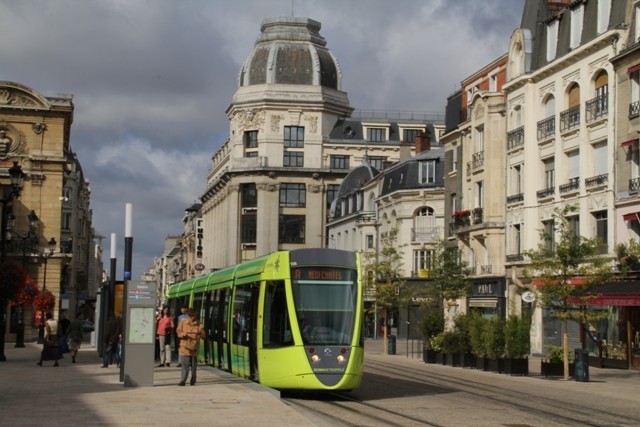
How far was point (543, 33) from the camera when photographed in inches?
2035

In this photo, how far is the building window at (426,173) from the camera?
7738 centimetres

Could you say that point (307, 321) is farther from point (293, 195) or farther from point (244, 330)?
point (293, 195)

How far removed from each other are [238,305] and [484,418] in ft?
31.1

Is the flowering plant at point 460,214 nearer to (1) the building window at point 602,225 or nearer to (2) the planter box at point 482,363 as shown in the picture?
(1) the building window at point 602,225

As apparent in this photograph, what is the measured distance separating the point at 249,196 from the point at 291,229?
586 centimetres

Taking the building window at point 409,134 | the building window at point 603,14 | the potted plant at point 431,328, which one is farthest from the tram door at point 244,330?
the building window at point 409,134

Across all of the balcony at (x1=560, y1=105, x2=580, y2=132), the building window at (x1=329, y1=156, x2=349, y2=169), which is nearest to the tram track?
the balcony at (x1=560, y1=105, x2=580, y2=132)

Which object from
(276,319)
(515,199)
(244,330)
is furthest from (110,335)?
(515,199)

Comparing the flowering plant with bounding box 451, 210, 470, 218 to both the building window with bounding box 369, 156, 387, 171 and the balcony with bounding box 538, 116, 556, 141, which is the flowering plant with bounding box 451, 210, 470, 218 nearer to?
the balcony with bounding box 538, 116, 556, 141

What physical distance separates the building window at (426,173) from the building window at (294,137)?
1648 inches

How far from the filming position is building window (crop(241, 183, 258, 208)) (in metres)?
120

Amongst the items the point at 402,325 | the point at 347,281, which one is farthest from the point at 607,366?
the point at 402,325

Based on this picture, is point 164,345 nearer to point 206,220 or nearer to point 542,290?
point 542,290

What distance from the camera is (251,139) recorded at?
119375 mm
